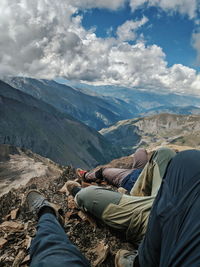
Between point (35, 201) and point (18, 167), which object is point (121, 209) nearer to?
point (35, 201)

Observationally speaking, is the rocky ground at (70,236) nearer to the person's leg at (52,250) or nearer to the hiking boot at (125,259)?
the hiking boot at (125,259)

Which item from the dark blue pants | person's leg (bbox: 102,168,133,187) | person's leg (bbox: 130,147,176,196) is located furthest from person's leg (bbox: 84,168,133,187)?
the dark blue pants

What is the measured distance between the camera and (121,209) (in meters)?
4.43

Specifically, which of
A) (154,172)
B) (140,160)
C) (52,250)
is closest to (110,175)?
(140,160)

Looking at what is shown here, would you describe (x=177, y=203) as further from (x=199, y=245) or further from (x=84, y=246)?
(x=84, y=246)

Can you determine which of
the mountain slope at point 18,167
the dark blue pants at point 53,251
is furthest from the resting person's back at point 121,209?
the mountain slope at point 18,167

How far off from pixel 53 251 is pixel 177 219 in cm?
162

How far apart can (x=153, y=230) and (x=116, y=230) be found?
8.25 ft

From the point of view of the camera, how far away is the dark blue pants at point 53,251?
2702 mm

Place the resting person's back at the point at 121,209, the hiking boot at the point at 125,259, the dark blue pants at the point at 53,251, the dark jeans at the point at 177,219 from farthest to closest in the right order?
the resting person's back at the point at 121,209
the hiking boot at the point at 125,259
the dark blue pants at the point at 53,251
the dark jeans at the point at 177,219

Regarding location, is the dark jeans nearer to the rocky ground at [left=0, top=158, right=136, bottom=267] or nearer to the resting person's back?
the resting person's back

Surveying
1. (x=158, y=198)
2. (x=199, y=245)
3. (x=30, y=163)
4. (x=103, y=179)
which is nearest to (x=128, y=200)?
(x=158, y=198)

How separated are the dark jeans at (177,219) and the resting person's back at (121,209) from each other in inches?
57.3

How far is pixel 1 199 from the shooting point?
732cm
